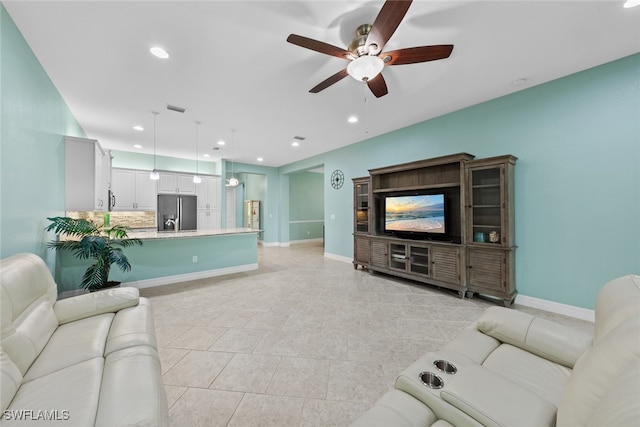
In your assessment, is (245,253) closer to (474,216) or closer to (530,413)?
(474,216)

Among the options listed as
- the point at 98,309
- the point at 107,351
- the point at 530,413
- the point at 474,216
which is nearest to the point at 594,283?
the point at 474,216

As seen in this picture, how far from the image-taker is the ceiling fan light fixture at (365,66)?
1921 mm

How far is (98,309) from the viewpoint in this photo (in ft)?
6.12

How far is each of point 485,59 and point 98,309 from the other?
168 inches

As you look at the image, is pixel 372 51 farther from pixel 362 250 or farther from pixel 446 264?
pixel 362 250

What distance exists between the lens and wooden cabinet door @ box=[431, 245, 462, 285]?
3.44 meters

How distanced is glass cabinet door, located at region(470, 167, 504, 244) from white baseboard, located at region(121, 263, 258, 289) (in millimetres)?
4112

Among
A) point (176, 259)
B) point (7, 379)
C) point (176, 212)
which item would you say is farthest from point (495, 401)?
point (176, 212)

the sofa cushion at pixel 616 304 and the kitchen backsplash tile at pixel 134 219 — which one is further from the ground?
the kitchen backsplash tile at pixel 134 219

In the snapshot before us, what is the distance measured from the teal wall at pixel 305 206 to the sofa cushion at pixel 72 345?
709cm

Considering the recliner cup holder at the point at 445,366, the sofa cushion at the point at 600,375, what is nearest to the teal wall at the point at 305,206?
the recliner cup holder at the point at 445,366

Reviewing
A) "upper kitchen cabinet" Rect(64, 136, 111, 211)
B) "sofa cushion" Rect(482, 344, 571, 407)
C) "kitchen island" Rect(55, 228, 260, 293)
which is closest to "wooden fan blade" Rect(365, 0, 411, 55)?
"sofa cushion" Rect(482, 344, 571, 407)

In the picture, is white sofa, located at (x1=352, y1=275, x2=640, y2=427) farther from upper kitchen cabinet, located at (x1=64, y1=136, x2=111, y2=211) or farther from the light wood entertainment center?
upper kitchen cabinet, located at (x1=64, y1=136, x2=111, y2=211)

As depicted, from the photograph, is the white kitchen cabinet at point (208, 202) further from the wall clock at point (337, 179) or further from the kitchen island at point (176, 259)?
the wall clock at point (337, 179)
